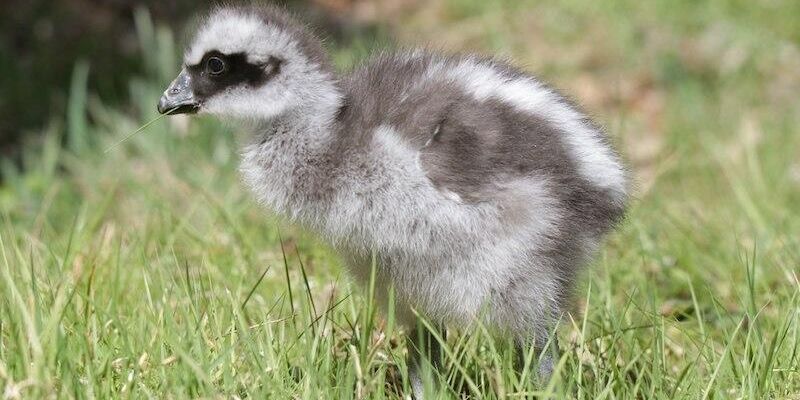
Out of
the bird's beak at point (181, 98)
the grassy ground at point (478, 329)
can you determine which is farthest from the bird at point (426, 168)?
the grassy ground at point (478, 329)

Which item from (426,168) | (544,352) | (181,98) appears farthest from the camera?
(181,98)

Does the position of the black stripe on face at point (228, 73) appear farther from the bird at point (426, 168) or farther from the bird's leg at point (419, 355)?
the bird's leg at point (419, 355)

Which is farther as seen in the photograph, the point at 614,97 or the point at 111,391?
the point at 614,97

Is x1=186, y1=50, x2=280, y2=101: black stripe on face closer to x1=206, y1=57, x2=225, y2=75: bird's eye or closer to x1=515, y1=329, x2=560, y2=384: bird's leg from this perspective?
x1=206, y1=57, x2=225, y2=75: bird's eye

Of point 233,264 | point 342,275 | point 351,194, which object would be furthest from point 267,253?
point 351,194

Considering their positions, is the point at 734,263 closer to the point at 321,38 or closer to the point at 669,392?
the point at 669,392

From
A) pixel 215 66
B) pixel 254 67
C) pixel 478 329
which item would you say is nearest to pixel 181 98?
pixel 215 66

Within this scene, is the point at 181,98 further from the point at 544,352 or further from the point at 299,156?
the point at 544,352

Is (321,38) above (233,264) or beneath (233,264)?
above
